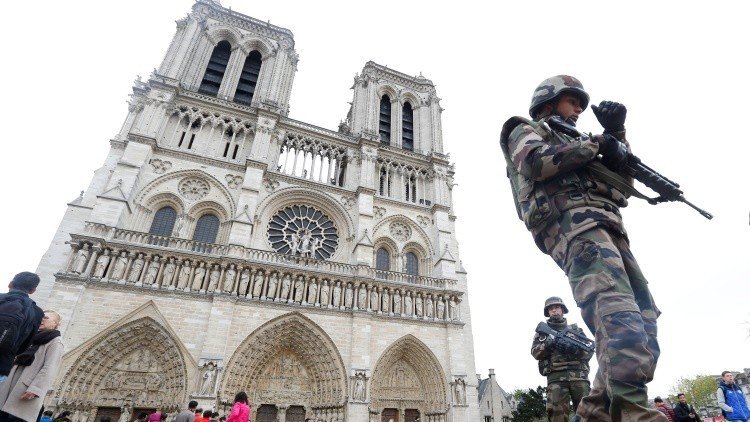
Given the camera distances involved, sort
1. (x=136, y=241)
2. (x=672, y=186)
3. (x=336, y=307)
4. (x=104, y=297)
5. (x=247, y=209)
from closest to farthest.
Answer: (x=672, y=186)
(x=104, y=297)
(x=136, y=241)
(x=336, y=307)
(x=247, y=209)

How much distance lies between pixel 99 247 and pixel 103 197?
221 cm

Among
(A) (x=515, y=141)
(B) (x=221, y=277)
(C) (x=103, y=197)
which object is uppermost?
(C) (x=103, y=197)

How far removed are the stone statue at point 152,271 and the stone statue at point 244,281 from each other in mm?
2966

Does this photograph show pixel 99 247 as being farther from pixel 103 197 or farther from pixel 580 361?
pixel 580 361

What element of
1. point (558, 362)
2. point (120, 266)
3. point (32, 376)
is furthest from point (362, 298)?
point (32, 376)

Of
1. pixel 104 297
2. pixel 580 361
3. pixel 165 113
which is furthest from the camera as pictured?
pixel 165 113

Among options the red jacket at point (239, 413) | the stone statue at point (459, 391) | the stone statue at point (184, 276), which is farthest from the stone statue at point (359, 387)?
the red jacket at point (239, 413)

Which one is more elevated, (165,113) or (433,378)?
(165,113)

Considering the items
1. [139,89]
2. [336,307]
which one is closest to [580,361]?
[336,307]

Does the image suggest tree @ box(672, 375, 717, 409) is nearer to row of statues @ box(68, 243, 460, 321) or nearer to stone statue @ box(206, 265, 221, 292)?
row of statues @ box(68, 243, 460, 321)

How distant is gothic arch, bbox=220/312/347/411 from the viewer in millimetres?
13477

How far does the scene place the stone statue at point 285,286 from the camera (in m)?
14.6

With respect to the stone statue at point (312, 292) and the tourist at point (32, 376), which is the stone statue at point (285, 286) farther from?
the tourist at point (32, 376)

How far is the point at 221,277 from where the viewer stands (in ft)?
46.1
